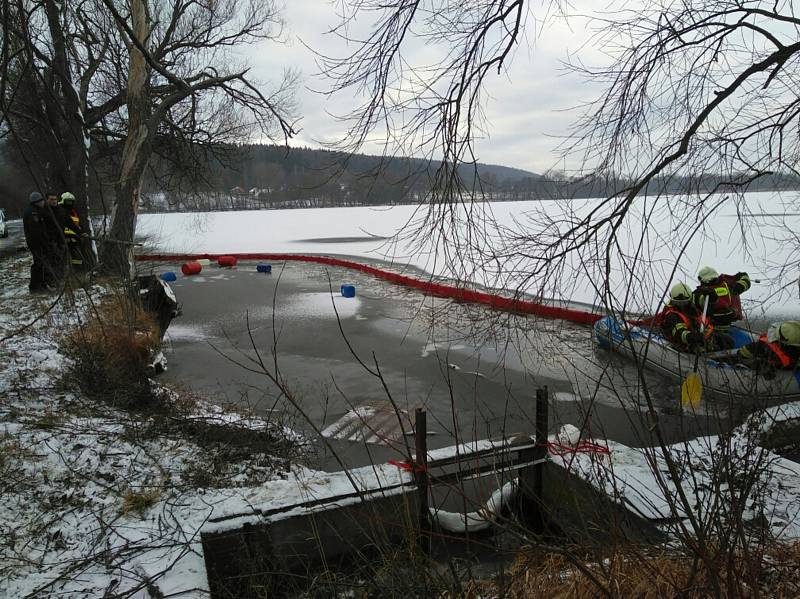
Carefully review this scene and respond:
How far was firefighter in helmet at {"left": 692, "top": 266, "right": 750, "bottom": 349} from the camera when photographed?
22.1ft

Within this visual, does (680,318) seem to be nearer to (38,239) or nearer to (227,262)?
(38,239)

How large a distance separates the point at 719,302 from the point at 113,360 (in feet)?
25.6

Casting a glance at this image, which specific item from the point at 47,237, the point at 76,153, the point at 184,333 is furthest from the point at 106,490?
the point at 76,153

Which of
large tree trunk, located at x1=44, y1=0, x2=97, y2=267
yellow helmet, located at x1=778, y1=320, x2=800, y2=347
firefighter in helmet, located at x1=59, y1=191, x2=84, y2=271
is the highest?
large tree trunk, located at x1=44, y1=0, x2=97, y2=267

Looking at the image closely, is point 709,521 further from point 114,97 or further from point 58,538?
point 114,97

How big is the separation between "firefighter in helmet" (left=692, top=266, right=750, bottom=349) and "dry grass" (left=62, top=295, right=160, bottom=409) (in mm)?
7140

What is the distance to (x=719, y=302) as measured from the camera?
22.2 ft

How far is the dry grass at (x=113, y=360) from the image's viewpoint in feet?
17.7

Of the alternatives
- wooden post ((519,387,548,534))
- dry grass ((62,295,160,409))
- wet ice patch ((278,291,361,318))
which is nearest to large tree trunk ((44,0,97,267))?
wet ice patch ((278,291,361,318))

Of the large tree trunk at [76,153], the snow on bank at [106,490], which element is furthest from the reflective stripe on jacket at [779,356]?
the large tree trunk at [76,153]

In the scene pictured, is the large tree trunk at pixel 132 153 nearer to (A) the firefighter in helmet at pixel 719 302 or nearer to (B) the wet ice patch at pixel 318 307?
(B) the wet ice patch at pixel 318 307

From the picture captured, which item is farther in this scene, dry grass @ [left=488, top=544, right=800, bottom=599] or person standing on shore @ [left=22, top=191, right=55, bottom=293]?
person standing on shore @ [left=22, top=191, right=55, bottom=293]

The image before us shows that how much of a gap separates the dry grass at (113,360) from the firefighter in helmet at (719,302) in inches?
281

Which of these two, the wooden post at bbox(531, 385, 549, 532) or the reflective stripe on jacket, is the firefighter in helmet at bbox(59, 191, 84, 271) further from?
the reflective stripe on jacket
